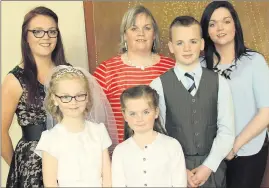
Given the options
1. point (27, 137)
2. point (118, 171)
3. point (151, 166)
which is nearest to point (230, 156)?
point (151, 166)

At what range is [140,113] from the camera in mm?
1730

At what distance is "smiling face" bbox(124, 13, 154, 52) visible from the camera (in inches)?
77.1

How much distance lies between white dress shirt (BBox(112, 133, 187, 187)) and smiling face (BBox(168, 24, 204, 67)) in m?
0.37

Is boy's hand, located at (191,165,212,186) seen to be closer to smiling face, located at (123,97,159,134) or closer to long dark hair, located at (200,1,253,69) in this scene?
smiling face, located at (123,97,159,134)

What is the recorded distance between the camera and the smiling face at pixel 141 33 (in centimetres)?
196

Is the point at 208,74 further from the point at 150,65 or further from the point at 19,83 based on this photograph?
the point at 19,83

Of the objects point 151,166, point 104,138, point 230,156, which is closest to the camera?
point 151,166

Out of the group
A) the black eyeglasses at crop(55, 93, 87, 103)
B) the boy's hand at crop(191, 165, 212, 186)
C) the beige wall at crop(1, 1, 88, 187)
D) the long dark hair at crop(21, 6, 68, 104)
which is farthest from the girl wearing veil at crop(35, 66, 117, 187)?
the beige wall at crop(1, 1, 88, 187)

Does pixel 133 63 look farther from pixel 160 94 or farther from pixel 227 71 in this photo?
pixel 227 71

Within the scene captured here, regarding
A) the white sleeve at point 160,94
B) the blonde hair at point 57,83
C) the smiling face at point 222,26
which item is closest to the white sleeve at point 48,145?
the blonde hair at point 57,83

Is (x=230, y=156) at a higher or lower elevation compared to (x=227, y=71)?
lower

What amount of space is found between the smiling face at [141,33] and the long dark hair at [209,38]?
0.27 m

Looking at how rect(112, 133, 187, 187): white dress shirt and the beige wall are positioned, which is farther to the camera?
the beige wall

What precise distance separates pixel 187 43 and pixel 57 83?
0.59m
